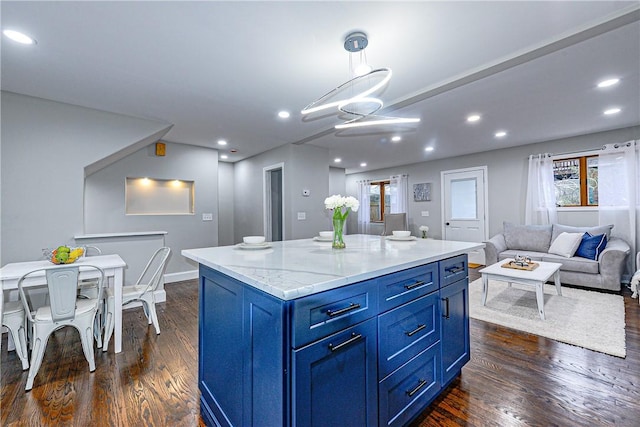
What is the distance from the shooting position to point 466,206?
251 inches

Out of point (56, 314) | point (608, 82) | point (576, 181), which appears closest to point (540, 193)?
point (576, 181)

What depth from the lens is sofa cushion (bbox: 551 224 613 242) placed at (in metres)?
4.25

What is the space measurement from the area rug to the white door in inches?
87.5

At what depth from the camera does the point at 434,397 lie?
1658mm

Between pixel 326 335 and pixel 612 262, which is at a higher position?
pixel 326 335

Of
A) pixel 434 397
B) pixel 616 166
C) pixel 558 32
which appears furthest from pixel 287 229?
pixel 616 166

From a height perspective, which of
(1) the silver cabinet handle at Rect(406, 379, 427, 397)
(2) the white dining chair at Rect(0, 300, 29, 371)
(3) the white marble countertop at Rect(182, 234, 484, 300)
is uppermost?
(3) the white marble countertop at Rect(182, 234, 484, 300)

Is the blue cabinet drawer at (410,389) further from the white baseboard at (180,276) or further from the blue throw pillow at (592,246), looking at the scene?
the white baseboard at (180,276)

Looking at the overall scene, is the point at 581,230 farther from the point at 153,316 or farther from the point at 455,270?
the point at 153,316

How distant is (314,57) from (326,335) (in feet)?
6.74

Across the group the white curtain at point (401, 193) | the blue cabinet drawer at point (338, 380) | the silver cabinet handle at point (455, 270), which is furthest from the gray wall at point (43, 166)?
the white curtain at point (401, 193)

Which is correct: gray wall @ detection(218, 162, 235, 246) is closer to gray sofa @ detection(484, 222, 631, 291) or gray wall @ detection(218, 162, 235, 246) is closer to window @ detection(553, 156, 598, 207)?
gray sofa @ detection(484, 222, 631, 291)

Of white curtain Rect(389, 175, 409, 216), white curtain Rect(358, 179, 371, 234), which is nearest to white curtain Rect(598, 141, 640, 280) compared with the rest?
white curtain Rect(389, 175, 409, 216)

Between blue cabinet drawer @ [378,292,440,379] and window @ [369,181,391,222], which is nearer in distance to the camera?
blue cabinet drawer @ [378,292,440,379]
